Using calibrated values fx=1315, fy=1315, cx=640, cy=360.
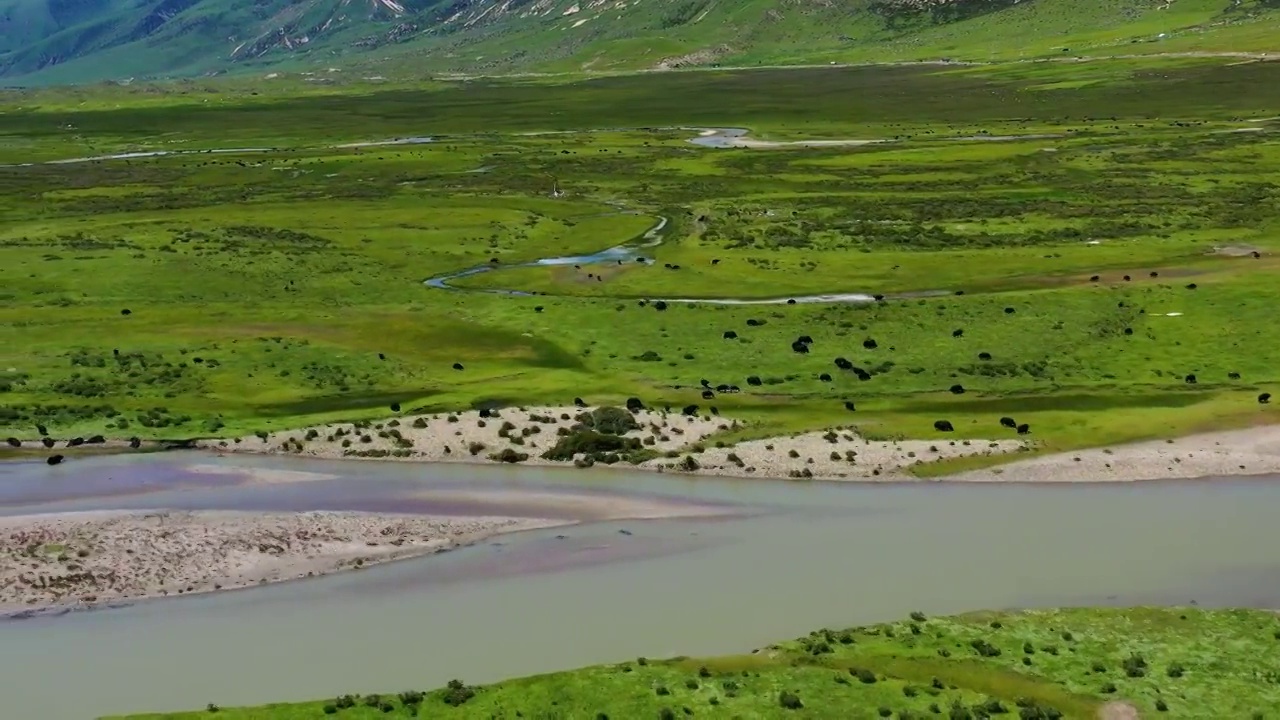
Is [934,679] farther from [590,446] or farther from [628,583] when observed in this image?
[590,446]

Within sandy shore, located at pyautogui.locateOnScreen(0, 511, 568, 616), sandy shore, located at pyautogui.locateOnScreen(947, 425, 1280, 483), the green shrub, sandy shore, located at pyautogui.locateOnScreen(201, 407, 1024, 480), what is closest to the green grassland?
sandy shore, located at pyautogui.locateOnScreen(0, 511, 568, 616)

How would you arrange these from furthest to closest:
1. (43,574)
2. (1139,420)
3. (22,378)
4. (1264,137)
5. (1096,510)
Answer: (1264,137)
(22,378)
(1139,420)
(1096,510)
(43,574)

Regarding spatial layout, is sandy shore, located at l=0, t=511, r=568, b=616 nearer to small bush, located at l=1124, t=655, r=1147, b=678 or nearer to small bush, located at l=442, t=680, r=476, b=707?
small bush, located at l=442, t=680, r=476, b=707

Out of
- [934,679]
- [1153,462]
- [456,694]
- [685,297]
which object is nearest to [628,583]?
[456,694]

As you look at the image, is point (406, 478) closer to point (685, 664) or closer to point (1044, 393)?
point (685, 664)

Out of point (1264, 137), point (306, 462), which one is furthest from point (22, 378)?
point (1264, 137)

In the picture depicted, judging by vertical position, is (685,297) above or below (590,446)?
below
